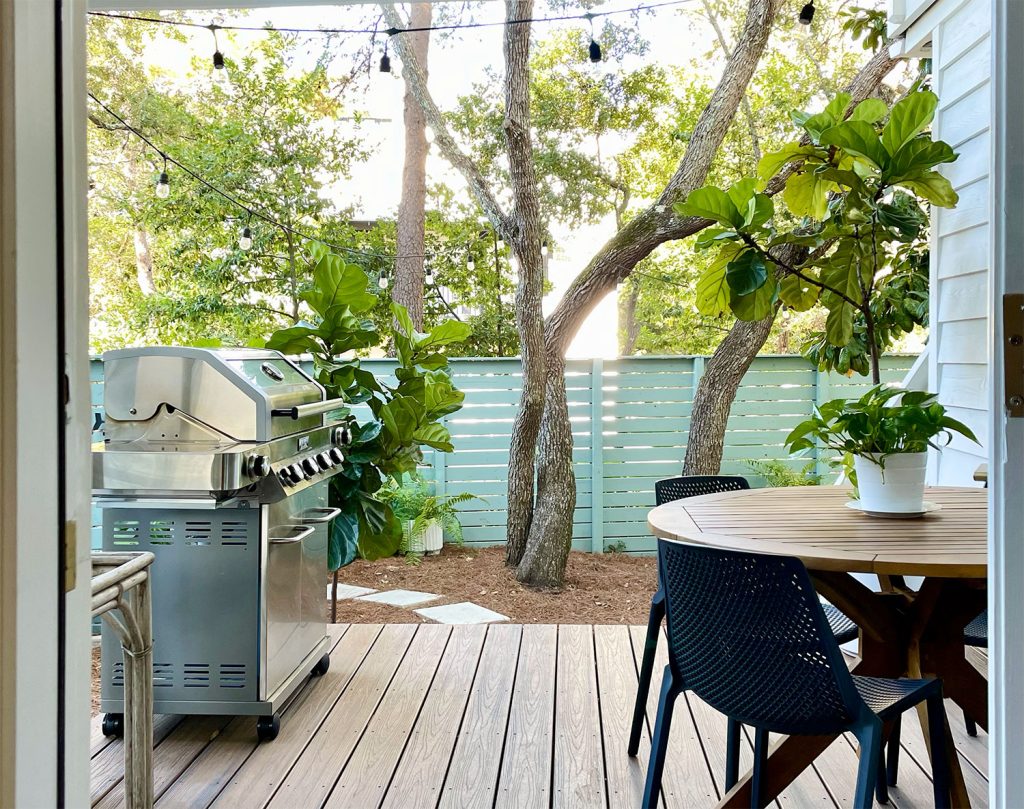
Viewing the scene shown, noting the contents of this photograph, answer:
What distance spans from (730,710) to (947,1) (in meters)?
3.26

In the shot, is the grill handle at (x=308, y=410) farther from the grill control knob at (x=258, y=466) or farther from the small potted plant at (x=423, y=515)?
the small potted plant at (x=423, y=515)

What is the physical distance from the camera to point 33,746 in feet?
2.57

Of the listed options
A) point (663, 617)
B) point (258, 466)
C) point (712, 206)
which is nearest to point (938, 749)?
point (663, 617)

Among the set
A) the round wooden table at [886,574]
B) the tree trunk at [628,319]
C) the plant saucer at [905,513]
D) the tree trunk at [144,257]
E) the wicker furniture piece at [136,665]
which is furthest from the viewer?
the tree trunk at [628,319]

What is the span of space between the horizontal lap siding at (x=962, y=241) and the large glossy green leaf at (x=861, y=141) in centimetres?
43

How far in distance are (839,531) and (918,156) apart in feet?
5.57

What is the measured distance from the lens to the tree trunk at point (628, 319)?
1118 centimetres

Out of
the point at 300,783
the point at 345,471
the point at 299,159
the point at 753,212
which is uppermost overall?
the point at 299,159

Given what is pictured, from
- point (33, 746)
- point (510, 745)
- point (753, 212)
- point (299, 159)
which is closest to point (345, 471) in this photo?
point (510, 745)

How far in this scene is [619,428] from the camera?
21.5ft

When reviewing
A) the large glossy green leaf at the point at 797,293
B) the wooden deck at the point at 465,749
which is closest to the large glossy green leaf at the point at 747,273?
the large glossy green leaf at the point at 797,293

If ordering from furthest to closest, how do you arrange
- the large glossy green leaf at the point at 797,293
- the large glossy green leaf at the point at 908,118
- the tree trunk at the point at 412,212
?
the tree trunk at the point at 412,212, the large glossy green leaf at the point at 797,293, the large glossy green leaf at the point at 908,118

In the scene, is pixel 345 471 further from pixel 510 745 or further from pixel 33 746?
pixel 33 746

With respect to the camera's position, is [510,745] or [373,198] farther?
[373,198]
